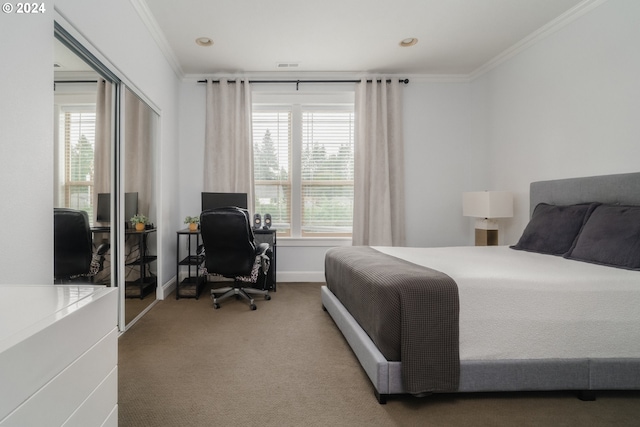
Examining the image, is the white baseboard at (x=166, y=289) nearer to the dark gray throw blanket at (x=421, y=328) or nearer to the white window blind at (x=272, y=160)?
the white window blind at (x=272, y=160)

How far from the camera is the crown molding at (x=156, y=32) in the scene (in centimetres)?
280

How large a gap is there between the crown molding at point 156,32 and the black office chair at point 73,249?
6.35ft

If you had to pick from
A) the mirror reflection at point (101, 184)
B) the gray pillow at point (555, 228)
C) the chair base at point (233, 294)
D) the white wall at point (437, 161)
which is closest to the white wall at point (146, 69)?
the mirror reflection at point (101, 184)

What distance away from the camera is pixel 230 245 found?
314cm

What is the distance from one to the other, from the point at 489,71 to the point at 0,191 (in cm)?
482

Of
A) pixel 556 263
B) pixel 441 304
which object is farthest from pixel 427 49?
pixel 441 304

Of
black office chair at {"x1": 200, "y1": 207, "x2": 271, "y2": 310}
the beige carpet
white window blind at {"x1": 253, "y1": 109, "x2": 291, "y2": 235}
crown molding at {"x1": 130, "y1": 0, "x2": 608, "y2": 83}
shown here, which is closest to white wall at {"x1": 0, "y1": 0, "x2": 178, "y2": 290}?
the beige carpet

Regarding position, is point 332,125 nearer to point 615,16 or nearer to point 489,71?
point 489,71

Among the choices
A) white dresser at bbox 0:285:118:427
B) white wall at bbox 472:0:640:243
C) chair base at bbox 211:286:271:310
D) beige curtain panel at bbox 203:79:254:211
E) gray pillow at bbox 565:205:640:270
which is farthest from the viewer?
beige curtain panel at bbox 203:79:254:211

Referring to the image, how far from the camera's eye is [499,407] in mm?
1623

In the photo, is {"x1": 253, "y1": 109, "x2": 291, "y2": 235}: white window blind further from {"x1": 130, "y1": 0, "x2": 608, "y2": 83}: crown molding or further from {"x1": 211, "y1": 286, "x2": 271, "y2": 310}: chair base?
{"x1": 211, "y1": 286, "x2": 271, "y2": 310}: chair base

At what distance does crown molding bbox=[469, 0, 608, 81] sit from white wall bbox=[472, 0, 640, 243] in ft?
0.15

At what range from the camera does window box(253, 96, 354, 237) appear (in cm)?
443

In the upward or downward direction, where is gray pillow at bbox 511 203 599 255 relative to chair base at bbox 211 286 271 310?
upward
